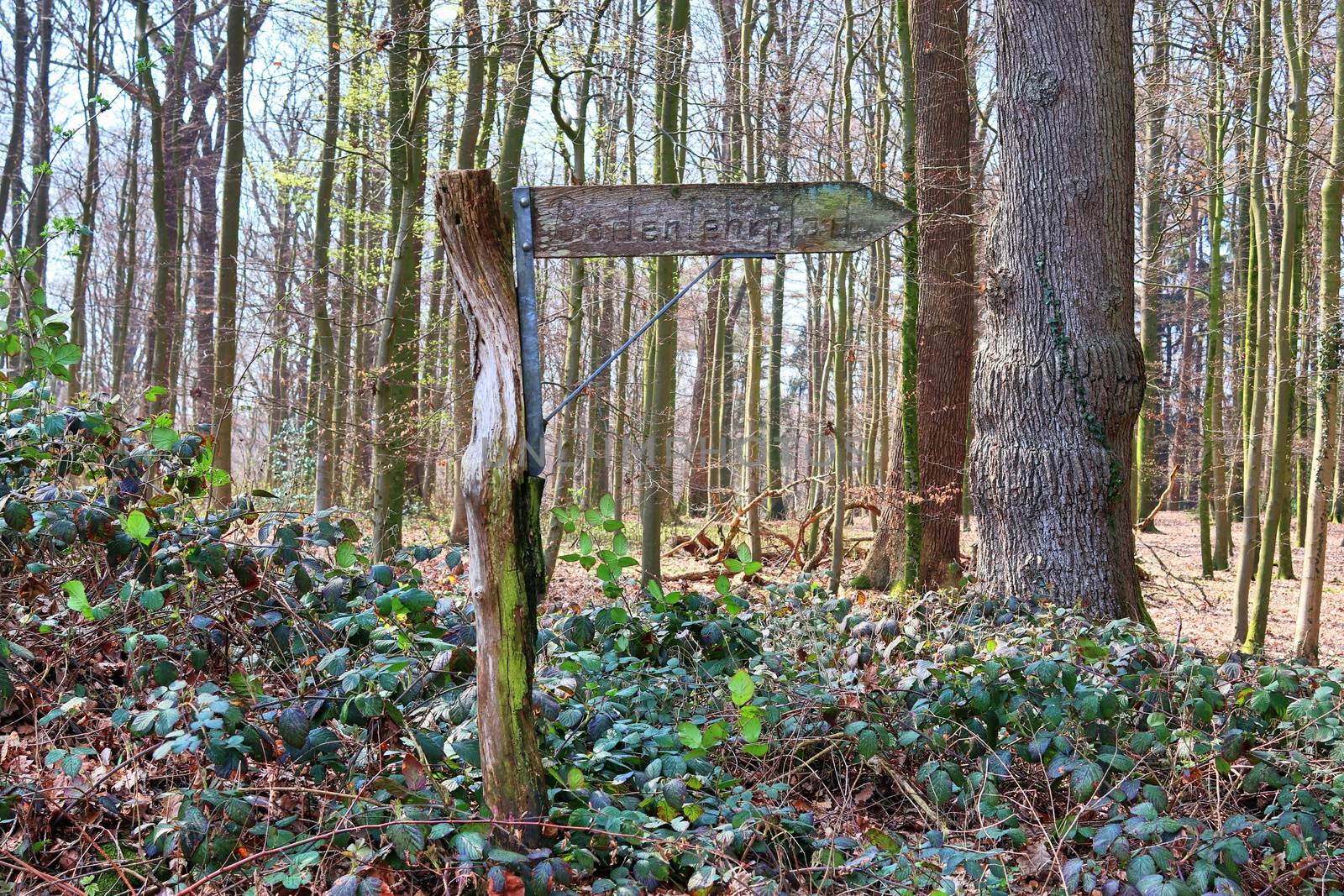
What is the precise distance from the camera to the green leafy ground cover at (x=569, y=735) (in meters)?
2.60

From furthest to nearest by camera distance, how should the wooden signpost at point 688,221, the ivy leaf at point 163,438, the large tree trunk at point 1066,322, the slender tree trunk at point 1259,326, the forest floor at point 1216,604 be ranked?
1. the forest floor at point 1216,604
2. the slender tree trunk at point 1259,326
3. the large tree trunk at point 1066,322
4. the ivy leaf at point 163,438
5. the wooden signpost at point 688,221

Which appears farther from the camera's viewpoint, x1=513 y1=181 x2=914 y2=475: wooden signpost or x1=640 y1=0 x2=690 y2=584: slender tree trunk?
x1=640 y1=0 x2=690 y2=584: slender tree trunk

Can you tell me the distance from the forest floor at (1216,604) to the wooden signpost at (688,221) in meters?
4.96

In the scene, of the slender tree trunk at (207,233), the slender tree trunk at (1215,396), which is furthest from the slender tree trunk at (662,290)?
the slender tree trunk at (207,233)

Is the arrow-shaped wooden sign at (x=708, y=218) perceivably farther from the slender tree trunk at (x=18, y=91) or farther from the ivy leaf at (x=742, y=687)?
the slender tree trunk at (x=18, y=91)

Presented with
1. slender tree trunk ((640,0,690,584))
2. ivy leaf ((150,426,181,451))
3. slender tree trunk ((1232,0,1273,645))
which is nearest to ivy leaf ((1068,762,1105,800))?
ivy leaf ((150,426,181,451))

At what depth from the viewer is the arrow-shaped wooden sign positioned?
108 inches

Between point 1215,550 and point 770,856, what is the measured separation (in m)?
14.0

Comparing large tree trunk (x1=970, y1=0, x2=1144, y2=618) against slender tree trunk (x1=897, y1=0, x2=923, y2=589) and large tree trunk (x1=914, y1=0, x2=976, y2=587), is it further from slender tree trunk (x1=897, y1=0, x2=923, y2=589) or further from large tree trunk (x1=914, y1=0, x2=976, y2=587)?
large tree trunk (x1=914, y1=0, x2=976, y2=587)

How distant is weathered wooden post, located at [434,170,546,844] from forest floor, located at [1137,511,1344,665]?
546 cm

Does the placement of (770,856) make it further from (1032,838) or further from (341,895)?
(341,895)

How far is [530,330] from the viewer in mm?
2723

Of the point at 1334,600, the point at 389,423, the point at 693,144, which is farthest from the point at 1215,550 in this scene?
the point at 389,423

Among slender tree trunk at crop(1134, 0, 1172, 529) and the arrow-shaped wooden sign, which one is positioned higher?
slender tree trunk at crop(1134, 0, 1172, 529)
